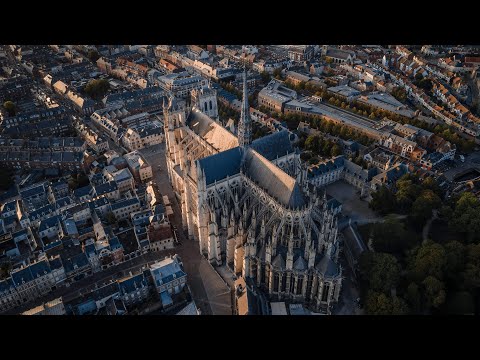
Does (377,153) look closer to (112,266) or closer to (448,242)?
(448,242)

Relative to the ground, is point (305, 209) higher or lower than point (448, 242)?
higher

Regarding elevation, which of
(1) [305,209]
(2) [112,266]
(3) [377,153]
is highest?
(1) [305,209]

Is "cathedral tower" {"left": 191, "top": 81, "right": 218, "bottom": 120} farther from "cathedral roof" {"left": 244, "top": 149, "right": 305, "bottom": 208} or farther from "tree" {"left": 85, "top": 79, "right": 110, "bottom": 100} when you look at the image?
"tree" {"left": 85, "top": 79, "right": 110, "bottom": 100}

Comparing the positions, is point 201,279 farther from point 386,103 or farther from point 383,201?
point 386,103

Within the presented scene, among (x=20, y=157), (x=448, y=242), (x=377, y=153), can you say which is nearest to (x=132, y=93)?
(x=20, y=157)

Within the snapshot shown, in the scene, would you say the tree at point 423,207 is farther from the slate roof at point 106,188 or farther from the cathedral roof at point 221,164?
the slate roof at point 106,188

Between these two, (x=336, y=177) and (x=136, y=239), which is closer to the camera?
(x=136, y=239)
